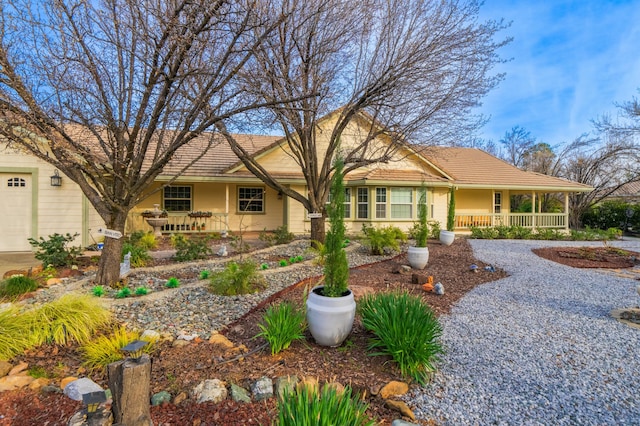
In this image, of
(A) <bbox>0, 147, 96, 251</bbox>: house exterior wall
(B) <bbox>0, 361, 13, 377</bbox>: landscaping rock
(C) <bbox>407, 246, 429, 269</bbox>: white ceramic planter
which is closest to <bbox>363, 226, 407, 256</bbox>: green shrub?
(C) <bbox>407, 246, 429, 269</bbox>: white ceramic planter

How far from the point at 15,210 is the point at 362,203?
1228 centimetres

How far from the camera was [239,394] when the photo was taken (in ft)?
8.89

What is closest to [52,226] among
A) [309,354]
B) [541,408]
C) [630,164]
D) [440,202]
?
[309,354]

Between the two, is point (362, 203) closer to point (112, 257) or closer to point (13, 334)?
point (112, 257)

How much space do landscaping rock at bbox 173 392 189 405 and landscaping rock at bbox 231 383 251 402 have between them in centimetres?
38

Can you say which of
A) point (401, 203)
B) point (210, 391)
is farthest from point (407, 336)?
point (401, 203)

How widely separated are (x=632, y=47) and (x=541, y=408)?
49.4 ft

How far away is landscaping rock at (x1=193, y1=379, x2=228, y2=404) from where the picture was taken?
2656 mm

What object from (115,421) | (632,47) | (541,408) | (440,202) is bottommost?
(541,408)

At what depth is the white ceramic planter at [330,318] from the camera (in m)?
3.50

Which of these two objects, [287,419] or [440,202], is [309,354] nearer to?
[287,419]

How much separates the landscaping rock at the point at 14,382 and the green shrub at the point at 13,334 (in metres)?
0.42

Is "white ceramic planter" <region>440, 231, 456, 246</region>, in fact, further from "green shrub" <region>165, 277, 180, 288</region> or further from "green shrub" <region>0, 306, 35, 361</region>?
"green shrub" <region>0, 306, 35, 361</region>

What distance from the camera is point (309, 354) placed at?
3457 mm
